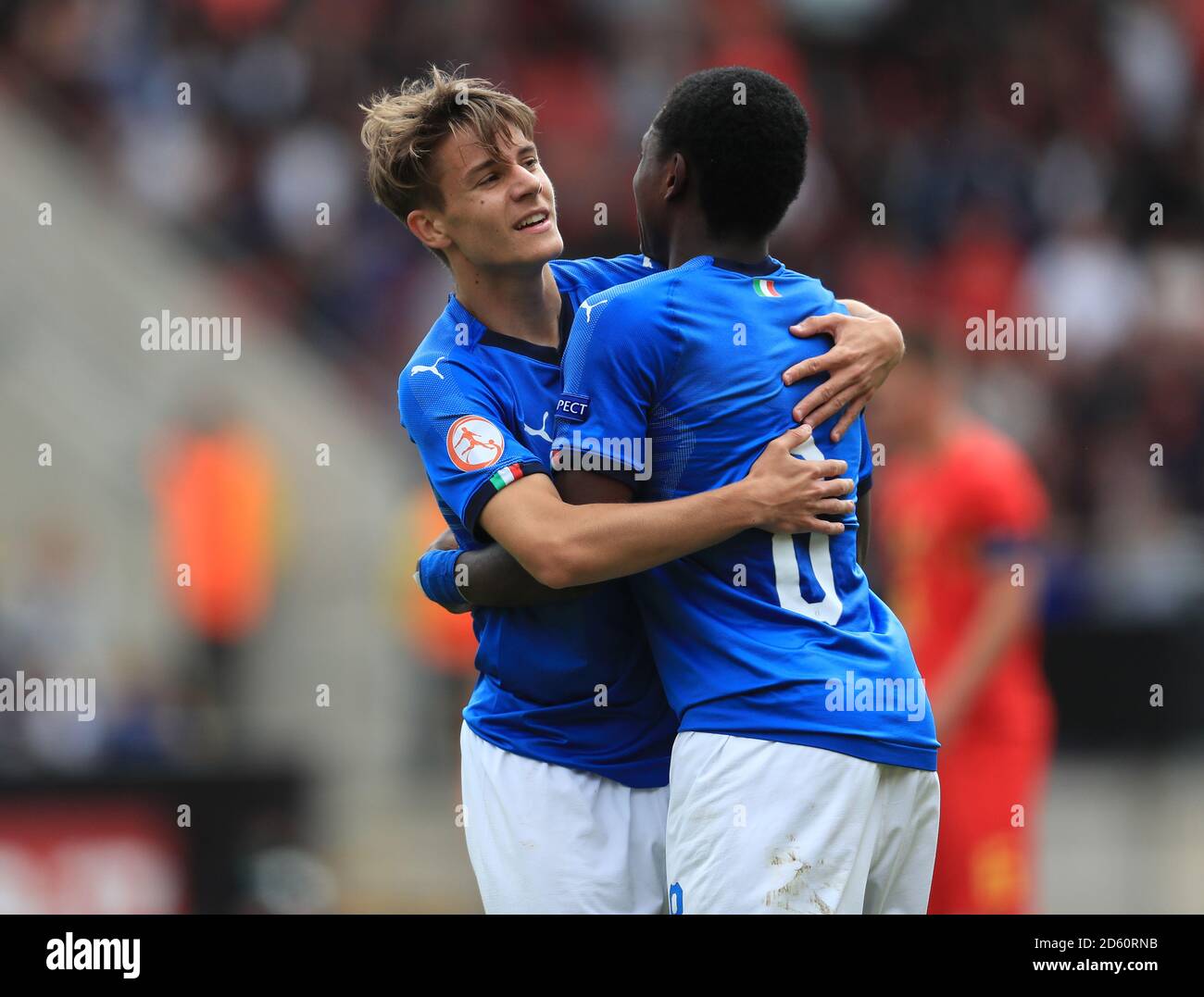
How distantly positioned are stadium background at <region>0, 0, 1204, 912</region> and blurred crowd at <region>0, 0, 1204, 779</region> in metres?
0.03

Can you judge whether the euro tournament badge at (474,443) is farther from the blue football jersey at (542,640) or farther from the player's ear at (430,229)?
the player's ear at (430,229)

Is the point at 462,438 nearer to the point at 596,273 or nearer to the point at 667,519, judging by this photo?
the point at 667,519

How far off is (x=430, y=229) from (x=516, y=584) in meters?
0.84

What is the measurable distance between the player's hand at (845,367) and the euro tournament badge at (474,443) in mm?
583

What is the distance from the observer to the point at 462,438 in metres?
3.20

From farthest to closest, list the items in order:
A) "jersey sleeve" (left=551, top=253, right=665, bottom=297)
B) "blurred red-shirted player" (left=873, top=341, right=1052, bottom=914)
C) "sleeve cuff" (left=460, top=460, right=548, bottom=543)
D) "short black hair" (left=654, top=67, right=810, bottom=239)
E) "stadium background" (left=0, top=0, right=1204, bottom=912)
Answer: "stadium background" (left=0, top=0, right=1204, bottom=912), "blurred red-shirted player" (left=873, top=341, right=1052, bottom=914), "jersey sleeve" (left=551, top=253, right=665, bottom=297), "sleeve cuff" (left=460, top=460, right=548, bottom=543), "short black hair" (left=654, top=67, right=810, bottom=239)

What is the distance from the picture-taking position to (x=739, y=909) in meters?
2.92

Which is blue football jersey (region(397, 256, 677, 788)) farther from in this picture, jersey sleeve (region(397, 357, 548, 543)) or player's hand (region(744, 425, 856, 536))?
player's hand (region(744, 425, 856, 536))

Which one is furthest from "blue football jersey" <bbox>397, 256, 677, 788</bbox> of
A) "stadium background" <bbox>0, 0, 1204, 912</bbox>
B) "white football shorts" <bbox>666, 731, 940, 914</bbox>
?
"stadium background" <bbox>0, 0, 1204, 912</bbox>

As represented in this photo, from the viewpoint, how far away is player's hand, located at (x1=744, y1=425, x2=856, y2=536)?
9.71ft

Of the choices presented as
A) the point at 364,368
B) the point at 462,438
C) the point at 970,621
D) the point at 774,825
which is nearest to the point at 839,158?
the point at 364,368

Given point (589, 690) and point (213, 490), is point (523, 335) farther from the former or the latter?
point (213, 490)
